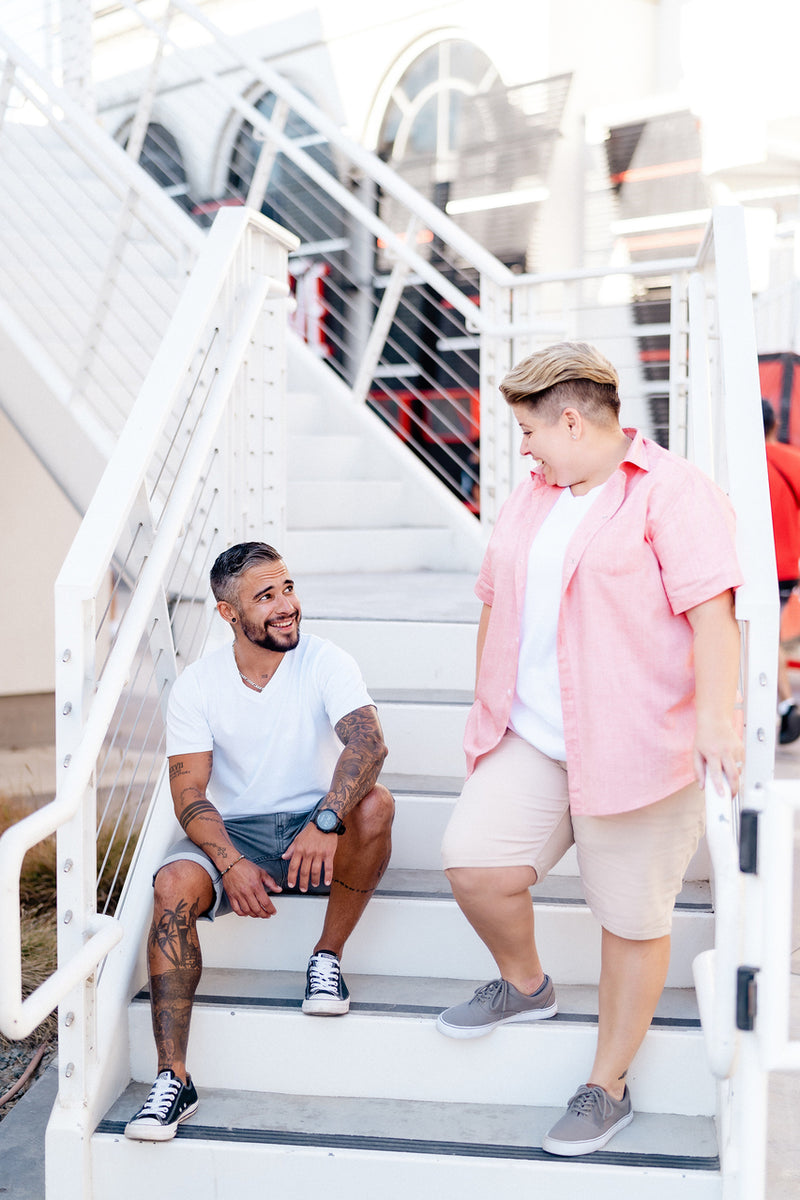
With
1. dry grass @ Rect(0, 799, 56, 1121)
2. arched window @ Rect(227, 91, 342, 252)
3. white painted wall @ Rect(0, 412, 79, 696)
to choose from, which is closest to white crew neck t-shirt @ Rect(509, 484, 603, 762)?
dry grass @ Rect(0, 799, 56, 1121)

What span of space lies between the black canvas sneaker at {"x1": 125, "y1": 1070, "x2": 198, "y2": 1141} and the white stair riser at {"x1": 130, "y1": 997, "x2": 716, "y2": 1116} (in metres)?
0.13

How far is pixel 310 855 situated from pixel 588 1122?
0.72 m

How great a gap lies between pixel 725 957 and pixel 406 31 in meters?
7.78

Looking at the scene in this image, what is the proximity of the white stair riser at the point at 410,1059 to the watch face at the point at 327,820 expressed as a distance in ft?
1.20

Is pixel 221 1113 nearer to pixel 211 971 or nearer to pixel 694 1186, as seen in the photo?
pixel 211 971

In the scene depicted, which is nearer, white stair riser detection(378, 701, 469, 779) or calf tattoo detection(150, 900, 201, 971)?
calf tattoo detection(150, 900, 201, 971)

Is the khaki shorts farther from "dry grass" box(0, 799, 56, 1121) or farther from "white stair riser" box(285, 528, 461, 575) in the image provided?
"white stair riser" box(285, 528, 461, 575)

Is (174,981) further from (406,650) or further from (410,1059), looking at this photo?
(406,650)

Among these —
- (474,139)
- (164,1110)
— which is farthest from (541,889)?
(474,139)

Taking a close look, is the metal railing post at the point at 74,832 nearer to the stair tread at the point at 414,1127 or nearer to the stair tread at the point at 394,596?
the stair tread at the point at 414,1127

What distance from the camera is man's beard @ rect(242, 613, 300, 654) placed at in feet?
8.18

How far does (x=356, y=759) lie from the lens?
7.88ft

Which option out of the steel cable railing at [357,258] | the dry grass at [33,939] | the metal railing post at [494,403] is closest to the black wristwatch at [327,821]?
the dry grass at [33,939]

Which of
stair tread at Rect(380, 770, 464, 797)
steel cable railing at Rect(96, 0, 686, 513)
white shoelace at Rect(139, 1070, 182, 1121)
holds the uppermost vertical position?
steel cable railing at Rect(96, 0, 686, 513)
